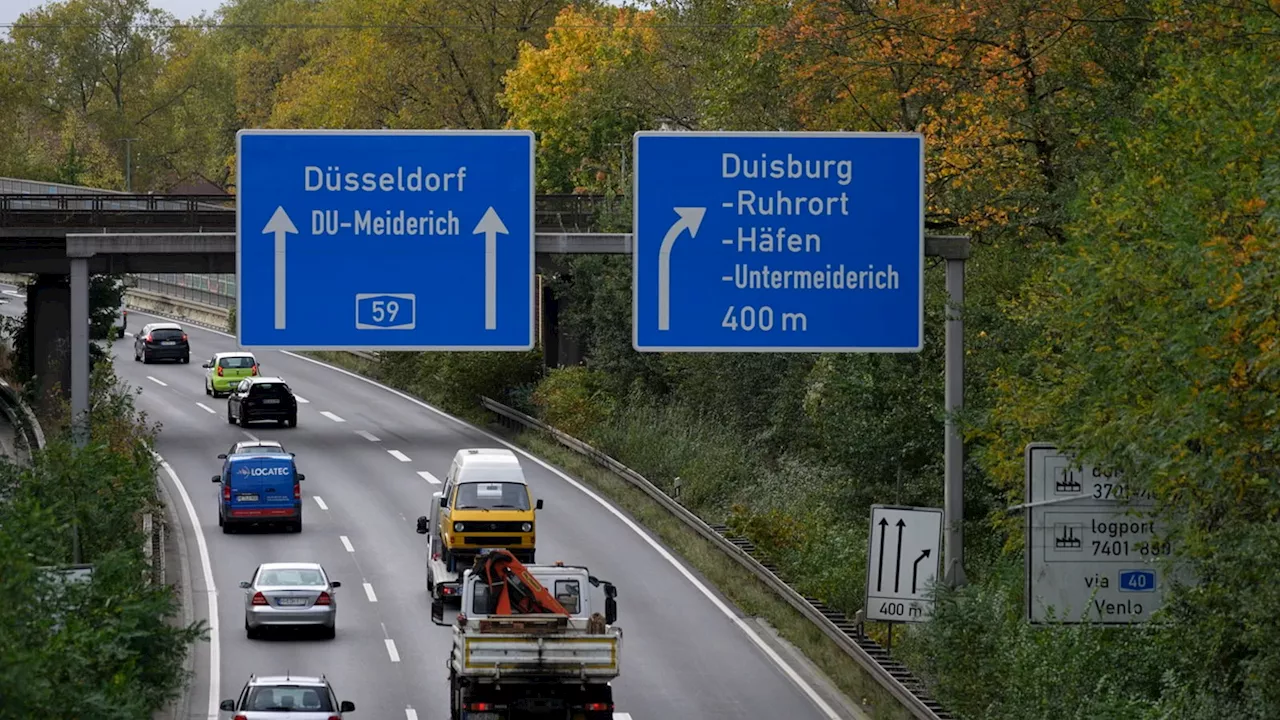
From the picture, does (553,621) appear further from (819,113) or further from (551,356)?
(551,356)

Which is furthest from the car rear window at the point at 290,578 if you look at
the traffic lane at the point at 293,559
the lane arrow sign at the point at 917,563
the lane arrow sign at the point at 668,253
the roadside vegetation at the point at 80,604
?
the lane arrow sign at the point at 668,253

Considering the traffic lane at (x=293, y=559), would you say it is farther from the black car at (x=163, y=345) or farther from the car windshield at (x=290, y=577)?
the black car at (x=163, y=345)

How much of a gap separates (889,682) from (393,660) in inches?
375

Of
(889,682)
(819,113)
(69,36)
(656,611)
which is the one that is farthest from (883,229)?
(69,36)

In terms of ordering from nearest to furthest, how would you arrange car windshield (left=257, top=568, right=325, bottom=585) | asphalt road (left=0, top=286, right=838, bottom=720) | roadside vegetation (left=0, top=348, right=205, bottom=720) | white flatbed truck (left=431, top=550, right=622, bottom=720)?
1. roadside vegetation (left=0, top=348, right=205, bottom=720)
2. white flatbed truck (left=431, top=550, right=622, bottom=720)
3. asphalt road (left=0, top=286, right=838, bottom=720)
4. car windshield (left=257, top=568, right=325, bottom=585)

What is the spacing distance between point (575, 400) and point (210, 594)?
63.6ft

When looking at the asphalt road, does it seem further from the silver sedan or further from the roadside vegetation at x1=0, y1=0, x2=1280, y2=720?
the roadside vegetation at x1=0, y1=0, x2=1280, y2=720

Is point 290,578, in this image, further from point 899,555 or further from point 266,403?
point 266,403

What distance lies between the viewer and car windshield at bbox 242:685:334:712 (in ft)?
79.5

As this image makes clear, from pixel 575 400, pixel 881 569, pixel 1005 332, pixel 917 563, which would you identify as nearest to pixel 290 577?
pixel 1005 332

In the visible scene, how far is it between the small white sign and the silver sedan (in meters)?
12.9

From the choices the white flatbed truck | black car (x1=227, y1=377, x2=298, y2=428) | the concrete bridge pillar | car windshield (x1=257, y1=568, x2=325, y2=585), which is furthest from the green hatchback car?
the white flatbed truck

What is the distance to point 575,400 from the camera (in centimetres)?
5456

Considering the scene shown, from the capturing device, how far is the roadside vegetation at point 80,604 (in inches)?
575
